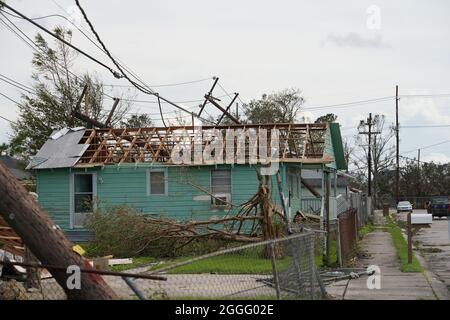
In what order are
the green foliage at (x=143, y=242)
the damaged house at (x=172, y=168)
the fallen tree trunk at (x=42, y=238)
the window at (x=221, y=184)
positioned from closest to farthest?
the fallen tree trunk at (x=42, y=238), the green foliage at (x=143, y=242), the damaged house at (x=172, y=168), the window at (x=221, y=184)

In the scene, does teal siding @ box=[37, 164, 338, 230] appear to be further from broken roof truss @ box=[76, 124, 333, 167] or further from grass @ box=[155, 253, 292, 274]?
grass @ box=[155, 253, 292, 274]

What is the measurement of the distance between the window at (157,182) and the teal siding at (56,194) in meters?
3.08

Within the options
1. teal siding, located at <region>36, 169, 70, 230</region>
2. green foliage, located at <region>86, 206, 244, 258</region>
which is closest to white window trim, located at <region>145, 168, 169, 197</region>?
teal siding, located at <region>36, 169, 70, 230</region>

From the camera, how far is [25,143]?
40.7m

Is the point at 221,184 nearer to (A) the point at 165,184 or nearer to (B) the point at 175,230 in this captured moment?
(A) the point at 165,184

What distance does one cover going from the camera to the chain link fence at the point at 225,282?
945cm

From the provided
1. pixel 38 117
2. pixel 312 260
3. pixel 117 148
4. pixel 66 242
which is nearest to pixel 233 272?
pixel 312 260

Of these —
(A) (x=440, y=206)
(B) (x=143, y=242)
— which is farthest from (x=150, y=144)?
(A) (x=440, y=206)

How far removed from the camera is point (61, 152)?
81.3 feet

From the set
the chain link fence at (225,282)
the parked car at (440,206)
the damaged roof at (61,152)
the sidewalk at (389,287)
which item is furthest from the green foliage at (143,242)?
the parked car at (440,206)

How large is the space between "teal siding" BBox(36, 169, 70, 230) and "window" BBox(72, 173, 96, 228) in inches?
9.6

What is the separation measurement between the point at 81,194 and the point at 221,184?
512 centimetres

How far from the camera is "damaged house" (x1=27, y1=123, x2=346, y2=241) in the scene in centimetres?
2269

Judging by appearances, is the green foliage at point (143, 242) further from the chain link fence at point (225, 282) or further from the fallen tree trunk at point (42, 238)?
the fallen tree trunk at point (42, 238)
